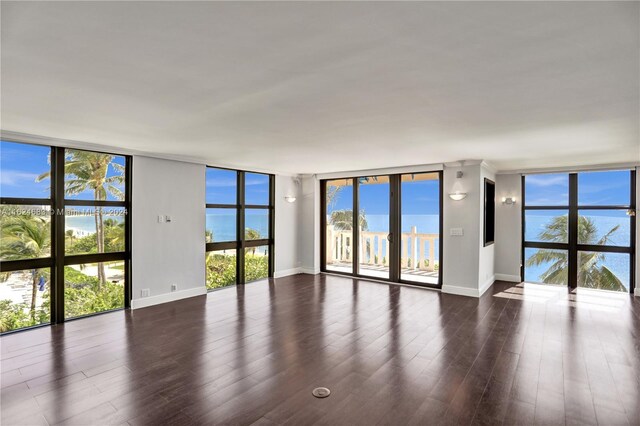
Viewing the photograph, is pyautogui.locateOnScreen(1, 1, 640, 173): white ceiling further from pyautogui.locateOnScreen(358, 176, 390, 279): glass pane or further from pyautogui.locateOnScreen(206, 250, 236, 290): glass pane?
pyautogui.locateOnScreen(358, 176, 390, 279): glass pane

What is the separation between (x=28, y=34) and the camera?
175 cm

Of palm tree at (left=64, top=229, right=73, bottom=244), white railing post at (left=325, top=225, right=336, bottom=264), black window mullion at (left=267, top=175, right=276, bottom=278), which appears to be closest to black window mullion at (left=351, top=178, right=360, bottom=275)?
white railing post at (left=325, top=225, right=336, bottom=264)

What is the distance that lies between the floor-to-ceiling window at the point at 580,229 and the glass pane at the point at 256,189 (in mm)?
5636

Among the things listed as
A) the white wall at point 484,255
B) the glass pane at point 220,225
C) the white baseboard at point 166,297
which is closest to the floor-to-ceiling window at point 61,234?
the white baseboard at point 166,297

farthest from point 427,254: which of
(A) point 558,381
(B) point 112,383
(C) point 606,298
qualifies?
(B) point 112,383

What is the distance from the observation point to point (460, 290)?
6055mm

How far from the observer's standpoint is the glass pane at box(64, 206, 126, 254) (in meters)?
4.55

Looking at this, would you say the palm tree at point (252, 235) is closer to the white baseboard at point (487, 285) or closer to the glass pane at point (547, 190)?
the white baseboard at point (487, 285)

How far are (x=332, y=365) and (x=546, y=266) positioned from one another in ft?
19.5

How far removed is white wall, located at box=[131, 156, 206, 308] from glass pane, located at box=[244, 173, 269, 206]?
1.09 meters

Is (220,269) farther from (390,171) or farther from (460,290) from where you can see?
(460,290)

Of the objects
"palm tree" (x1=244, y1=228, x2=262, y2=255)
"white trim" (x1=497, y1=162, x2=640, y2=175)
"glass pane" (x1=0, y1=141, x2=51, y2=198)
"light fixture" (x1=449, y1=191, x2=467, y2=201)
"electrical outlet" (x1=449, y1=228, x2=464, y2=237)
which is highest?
"white trim" (x1=497, y1=162, x2=640, y2=175)

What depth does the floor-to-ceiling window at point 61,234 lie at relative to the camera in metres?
4.07

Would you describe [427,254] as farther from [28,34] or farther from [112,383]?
[28,34]
